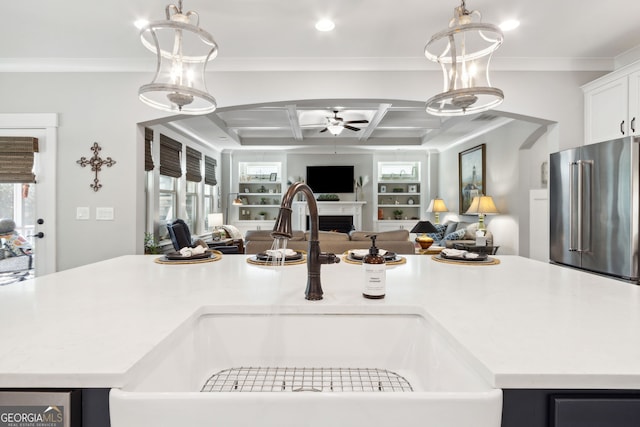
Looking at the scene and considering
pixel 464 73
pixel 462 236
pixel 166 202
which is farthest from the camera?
pixel 462 236

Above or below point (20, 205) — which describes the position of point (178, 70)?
above

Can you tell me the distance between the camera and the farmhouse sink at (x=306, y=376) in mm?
627

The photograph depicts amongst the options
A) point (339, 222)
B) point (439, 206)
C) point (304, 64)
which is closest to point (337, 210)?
point (339, 222)

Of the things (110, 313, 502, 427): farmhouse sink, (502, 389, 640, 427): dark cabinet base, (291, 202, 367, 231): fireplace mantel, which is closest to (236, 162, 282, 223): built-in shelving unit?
(291, 202, 367, 231): fireplace mantel

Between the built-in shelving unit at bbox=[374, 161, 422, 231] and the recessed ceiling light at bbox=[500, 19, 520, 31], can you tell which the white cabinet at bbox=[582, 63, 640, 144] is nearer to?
the recessed ceiling light at bbox=[500, 19, 520, 31]

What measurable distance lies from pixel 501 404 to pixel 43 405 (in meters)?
0.78

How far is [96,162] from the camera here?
3418 mm

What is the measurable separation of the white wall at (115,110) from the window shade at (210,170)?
3969 millimetres

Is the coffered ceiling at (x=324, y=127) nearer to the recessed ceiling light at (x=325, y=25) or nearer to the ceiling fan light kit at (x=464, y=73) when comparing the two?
the recessed ceiling light at (x=325, y=25)

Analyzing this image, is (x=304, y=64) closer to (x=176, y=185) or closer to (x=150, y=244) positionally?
(x=150, y=244)

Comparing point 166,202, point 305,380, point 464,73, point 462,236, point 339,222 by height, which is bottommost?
point 305,380

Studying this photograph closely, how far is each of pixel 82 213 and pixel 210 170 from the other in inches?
173

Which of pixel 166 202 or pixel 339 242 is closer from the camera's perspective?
pixel 339 242

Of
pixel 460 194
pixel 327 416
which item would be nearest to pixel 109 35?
pixel 327 416
